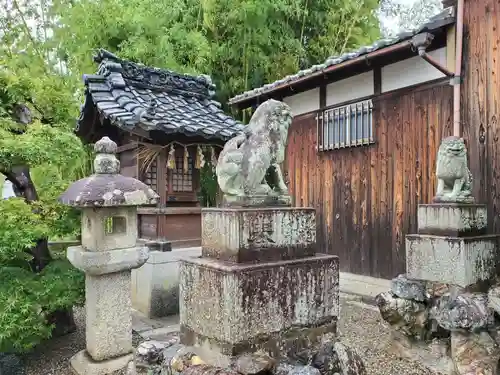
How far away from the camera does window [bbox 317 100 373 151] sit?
7.99 metres

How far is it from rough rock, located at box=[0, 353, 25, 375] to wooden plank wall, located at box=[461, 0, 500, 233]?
693cm

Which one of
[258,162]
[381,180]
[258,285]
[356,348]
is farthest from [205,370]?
[381,180]

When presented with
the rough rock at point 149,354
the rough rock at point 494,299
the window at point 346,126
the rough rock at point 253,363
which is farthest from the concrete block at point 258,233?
the window at point 346,126

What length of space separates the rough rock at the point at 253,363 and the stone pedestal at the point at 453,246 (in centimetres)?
327

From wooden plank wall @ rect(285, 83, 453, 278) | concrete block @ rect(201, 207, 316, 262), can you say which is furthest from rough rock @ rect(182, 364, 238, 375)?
wooden plank wall @ rect(285, 83, 453, 278)

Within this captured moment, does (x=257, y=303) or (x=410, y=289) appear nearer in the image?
(x=257, y=303)

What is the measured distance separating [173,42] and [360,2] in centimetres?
585

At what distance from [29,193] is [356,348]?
5.14 meters

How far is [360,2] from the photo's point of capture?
1220 centimetres

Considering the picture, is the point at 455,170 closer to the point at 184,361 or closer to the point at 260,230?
the point at 260,230

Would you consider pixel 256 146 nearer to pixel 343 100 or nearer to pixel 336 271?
pixel 336 271

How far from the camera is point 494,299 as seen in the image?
15.8 feet

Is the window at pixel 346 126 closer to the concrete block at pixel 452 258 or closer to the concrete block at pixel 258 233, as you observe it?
the concrete block at pixel 452 258

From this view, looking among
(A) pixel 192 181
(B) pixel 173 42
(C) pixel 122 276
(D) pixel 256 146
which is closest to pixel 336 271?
(D) pixel 256 146
